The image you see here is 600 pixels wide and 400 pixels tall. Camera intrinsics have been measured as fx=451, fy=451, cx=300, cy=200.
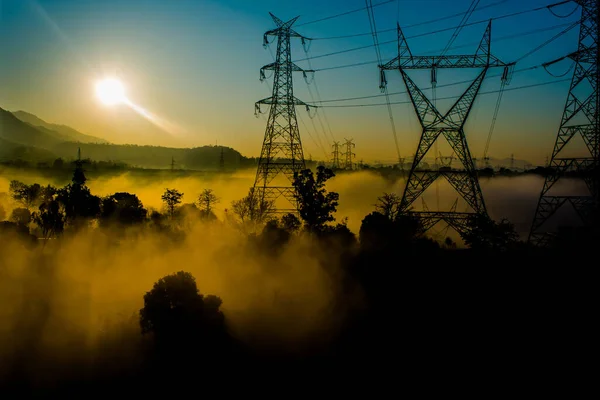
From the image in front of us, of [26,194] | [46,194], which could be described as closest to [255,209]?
[46,194]

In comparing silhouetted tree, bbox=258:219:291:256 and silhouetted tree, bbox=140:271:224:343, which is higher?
silhouetted tree, bbox=258:219:291:256

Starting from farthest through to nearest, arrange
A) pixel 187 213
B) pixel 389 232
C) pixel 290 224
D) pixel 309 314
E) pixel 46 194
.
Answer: pixel 187 213 → pixel 46 194 → pixel 290 224 → pixel 389 232 → pixel 309 314

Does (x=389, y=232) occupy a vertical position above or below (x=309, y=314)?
above

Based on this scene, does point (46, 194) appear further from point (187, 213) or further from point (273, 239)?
point (273, 239)

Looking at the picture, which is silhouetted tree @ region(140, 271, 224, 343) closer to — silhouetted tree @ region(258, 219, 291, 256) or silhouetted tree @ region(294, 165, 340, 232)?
silhouetted tree @ region(258, 219, 291, 256)

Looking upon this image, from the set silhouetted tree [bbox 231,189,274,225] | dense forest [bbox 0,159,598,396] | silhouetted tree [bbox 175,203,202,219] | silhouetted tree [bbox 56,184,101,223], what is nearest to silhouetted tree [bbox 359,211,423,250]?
dense forest [bbox 0,159,598,396]

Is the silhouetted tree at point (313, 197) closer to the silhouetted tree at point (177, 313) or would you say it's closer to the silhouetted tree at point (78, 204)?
the silhouetted tree at point (177, 313)

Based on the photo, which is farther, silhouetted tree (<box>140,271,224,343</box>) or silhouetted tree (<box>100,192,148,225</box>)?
silhouetted tree (<box>100,192,148,225</box>)
